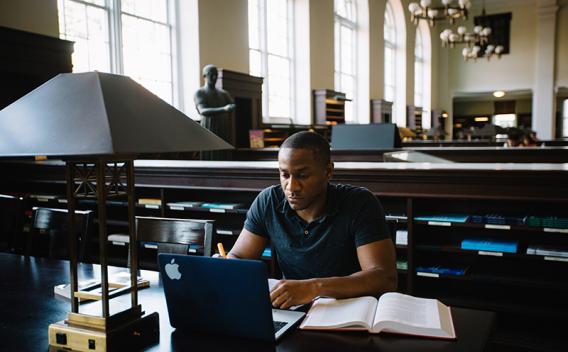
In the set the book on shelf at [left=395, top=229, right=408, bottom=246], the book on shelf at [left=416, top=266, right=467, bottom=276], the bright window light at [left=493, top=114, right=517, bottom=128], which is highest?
the bright window light at [left=493, top=114, right=517, bottom=128]

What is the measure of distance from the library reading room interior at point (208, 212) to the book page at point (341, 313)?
24mm

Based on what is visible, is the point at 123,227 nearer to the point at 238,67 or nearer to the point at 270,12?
the point at 238,67

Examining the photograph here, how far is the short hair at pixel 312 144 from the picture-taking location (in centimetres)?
176

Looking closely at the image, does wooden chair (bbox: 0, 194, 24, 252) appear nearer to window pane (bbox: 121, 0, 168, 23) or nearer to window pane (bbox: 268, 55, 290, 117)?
window pane (bbox: 121, 0, 168, 23)

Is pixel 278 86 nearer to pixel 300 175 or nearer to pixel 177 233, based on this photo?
pixel 177 233

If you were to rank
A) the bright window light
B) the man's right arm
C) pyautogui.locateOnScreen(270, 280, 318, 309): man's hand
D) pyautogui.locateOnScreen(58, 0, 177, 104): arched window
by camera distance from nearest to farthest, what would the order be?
pyautogui.locateOnScreen(270, 280, 318, 309): man's hand → the man's right arm → pyautogui.locateOnScreen(58, 0, 177, 104): arched window → the bright window light

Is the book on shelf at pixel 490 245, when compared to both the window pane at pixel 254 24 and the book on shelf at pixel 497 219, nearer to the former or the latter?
the book on shelf at pixel 497 219

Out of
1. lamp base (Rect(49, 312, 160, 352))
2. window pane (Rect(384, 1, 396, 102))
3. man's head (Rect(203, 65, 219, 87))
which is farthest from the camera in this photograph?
window pane (Rect(384, 1, 396, 102))

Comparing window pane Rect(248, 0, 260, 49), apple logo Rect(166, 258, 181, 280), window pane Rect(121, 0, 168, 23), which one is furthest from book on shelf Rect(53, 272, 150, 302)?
window pane Rect(248, 0, 260, 49)

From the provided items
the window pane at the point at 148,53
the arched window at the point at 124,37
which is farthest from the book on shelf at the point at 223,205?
the window pane at the point at 148,53

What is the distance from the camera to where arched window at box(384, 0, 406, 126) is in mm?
16969

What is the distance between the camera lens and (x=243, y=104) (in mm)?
9523

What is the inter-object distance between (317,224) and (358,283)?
1.04ft

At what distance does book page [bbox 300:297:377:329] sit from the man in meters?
0.18
